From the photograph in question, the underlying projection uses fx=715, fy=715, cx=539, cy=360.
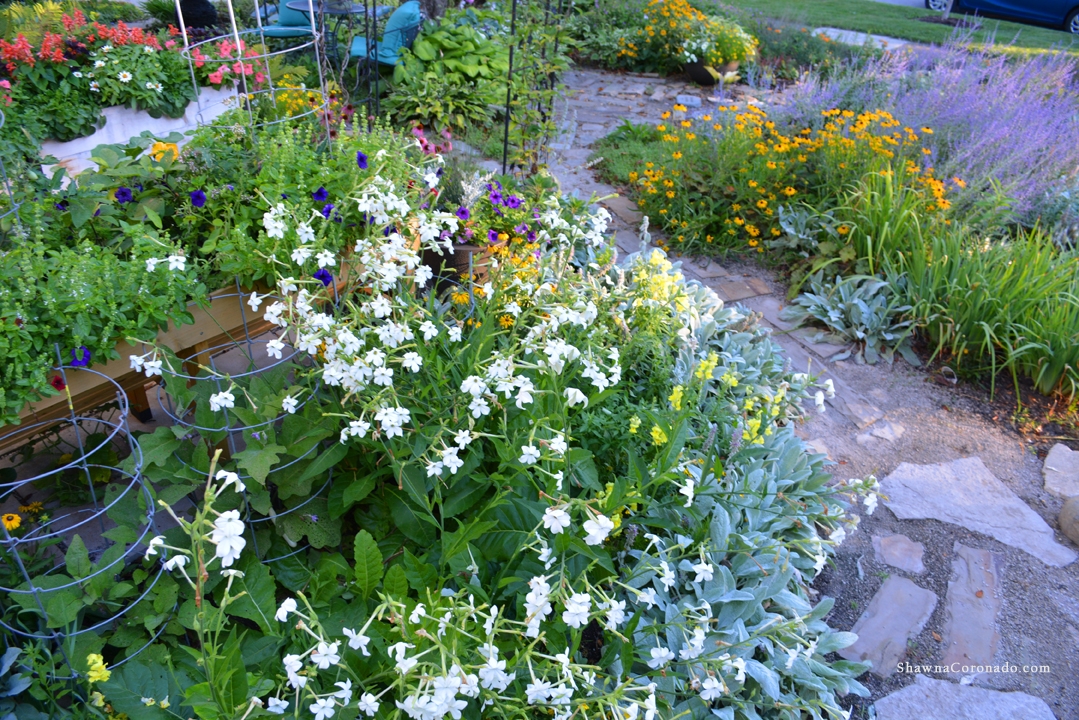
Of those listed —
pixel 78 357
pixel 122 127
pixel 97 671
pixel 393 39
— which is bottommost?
pixel 122 127

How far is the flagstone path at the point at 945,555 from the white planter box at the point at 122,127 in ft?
9.46

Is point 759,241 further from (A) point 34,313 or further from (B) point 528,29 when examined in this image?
(A) point 34,313

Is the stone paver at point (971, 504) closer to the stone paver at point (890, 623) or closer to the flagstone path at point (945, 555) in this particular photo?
the flagstone path at point (945, 555)

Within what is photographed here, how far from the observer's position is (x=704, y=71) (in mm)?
7223

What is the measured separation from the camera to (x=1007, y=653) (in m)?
2.16

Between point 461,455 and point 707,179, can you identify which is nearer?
point 461,455

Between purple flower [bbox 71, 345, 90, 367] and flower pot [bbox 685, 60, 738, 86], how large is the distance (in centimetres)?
674

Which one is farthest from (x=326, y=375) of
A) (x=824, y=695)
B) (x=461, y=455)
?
(x=824, y=695)

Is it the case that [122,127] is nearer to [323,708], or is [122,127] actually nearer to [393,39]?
[393,39]

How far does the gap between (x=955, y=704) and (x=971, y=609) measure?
0.40m

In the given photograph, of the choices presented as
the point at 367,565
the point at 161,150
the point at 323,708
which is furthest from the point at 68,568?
the point at 161,150

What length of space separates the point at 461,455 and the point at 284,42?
5.52 m

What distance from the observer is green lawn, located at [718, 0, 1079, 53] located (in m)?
10.0

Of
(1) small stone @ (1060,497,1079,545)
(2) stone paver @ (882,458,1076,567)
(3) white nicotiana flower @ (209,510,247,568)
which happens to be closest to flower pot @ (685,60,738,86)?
(2) stone paver @ (882,458,1076,567)
